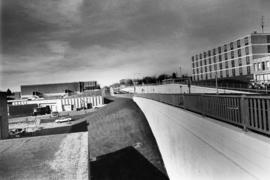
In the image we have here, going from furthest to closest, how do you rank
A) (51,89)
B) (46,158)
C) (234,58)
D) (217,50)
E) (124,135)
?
(51,89), (217,50), (234,58), (124,135), (46,158)

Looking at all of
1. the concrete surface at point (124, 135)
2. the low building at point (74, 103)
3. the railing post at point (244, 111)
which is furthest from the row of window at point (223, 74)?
the railing post at point (244, 111)

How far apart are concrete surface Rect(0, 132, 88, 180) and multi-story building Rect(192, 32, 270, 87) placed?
40.7 m

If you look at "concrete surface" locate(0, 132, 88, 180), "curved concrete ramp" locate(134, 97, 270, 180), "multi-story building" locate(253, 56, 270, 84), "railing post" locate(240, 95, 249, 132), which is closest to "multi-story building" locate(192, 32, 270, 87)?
"multi-story building" locate(253, 56, 270, 84)

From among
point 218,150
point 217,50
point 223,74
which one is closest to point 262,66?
point 223,74

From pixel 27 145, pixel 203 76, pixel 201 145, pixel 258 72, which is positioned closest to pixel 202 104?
pixel 201 145

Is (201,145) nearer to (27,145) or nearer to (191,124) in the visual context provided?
(191,124)

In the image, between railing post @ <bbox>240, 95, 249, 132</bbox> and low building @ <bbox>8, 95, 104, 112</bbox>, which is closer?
railing post @ <bbox>240, 95, 249, 132</bbox>

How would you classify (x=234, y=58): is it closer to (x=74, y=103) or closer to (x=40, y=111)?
(x=74, y=103)

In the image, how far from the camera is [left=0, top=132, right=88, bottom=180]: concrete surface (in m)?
6.86

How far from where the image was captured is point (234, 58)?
6203 cm

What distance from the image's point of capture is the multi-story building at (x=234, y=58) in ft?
178

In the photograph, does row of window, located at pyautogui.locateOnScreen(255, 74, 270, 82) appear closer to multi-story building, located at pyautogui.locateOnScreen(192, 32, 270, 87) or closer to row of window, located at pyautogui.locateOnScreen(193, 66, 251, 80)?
multi-story building, located at pyautogui.locateOnScreen(192, 32, 270, 87)

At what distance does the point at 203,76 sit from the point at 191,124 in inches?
2999

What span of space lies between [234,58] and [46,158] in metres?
65.4
